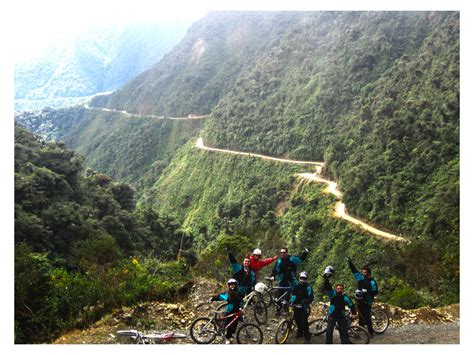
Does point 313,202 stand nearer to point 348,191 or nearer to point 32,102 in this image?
point 348,191

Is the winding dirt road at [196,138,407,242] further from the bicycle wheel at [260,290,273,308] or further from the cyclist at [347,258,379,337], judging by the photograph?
the bicycle wheel at [260,290,273,308]

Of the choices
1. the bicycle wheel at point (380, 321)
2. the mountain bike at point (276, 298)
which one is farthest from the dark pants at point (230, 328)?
the bicycle wheel at point (380, 321)

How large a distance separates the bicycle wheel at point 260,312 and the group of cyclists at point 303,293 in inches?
16.0

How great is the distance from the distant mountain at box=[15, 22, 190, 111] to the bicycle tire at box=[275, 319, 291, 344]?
59610mm

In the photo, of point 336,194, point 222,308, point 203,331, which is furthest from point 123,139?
point 203,331

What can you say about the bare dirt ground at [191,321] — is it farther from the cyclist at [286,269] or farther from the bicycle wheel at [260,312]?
the cyclist at [286,269]

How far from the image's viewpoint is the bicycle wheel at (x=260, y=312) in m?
8.45

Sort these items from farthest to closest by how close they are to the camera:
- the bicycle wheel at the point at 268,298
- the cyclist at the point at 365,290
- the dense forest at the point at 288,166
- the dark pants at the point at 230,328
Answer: the dense forest at the point at 288,166 < the bicycle wheel at the point at 268,298 < the cyclist at the point at 365,290 < the dark pants at the point at 230,328

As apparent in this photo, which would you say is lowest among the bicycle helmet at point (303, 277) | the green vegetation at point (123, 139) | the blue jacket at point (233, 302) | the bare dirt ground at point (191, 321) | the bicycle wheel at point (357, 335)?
the green vegetation at point (123, 139)

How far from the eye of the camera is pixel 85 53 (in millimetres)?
73438

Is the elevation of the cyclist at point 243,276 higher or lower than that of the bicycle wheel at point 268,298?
higher

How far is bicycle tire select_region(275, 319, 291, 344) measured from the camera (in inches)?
313
